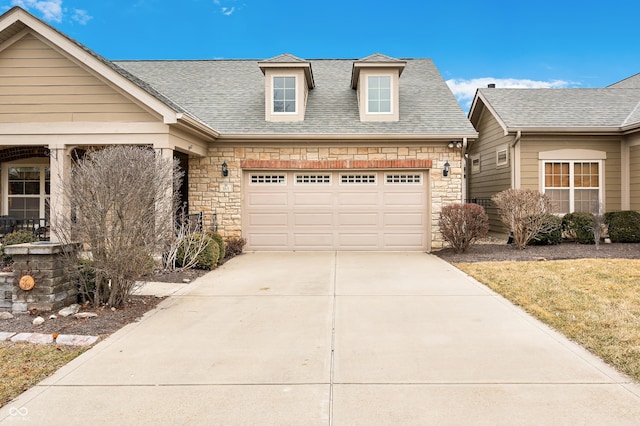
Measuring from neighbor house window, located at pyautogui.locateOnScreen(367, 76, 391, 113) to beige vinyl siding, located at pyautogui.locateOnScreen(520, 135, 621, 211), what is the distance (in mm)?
4345

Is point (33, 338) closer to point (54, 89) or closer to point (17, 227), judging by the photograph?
point (54, 89)

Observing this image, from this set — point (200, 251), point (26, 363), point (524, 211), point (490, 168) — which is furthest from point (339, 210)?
point (26, 363)

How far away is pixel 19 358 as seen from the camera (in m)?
4.12

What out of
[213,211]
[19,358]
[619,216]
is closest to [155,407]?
[19,358]

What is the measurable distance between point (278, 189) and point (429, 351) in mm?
8409

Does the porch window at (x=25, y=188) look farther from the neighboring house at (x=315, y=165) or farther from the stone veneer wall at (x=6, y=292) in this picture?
the stone veneer wall at (x=6, y=292)

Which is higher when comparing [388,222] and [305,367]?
[388,222]

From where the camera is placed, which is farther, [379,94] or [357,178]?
[379,94]

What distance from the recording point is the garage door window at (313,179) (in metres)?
12.2

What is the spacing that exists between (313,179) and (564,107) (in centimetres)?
871

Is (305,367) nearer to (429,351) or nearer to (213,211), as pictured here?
(429,351)

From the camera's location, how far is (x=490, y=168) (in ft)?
50.8

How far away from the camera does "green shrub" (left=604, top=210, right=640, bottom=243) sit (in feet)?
40.0

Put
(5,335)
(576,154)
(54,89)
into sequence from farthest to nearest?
(576,154) → (54,89) → (5,335)
